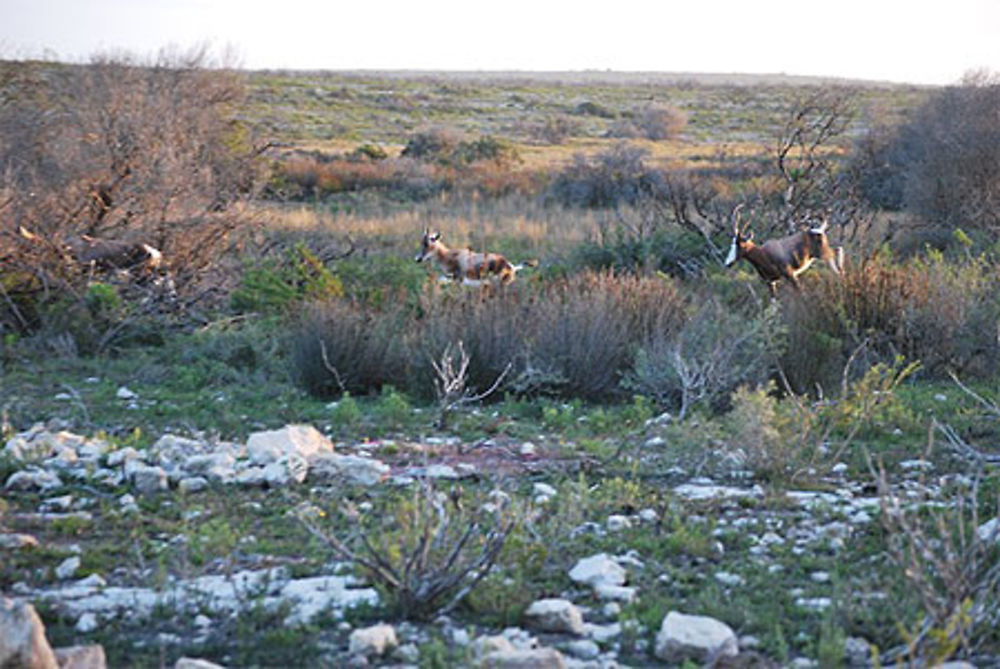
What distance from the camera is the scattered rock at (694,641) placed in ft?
12.9

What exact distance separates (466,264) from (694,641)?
32.9 feet

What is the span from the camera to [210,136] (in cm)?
2091

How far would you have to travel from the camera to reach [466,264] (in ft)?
45.2

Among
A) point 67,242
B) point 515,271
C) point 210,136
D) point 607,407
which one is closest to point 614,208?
point 210,136

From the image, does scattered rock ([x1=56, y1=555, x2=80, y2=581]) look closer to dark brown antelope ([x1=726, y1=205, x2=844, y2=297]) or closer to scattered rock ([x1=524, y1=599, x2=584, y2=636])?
scattered rock ([x1=524, y1=599, x2=584, y2=636])

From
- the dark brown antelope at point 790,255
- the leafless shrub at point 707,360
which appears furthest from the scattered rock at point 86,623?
the dark brown antelope at point 790,255

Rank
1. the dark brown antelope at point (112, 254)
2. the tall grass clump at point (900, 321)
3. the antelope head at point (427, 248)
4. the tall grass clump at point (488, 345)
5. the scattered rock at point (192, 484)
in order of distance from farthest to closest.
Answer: the antelope head at point (427, 248)
the dark brown antelope at point (112, 254)
the tall grass clump at point (900, 321)
the tall grass clump at point (488, 345)
the scattered rock at point (192, 484)

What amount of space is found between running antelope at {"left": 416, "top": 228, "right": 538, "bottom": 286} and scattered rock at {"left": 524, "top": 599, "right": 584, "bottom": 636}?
352 inches

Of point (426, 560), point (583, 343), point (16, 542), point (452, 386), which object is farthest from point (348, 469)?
point (583, 343)

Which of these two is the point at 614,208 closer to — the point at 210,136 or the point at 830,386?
the point at 210,136

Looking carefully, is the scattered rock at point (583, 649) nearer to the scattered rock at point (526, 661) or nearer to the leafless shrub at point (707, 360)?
the scattered rock at point (526, 661)

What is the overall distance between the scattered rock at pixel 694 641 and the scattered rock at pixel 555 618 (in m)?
0.32

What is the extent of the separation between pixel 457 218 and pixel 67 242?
1101 centimetres

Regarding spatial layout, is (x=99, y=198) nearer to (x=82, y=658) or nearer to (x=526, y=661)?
(x=82, y=658)
